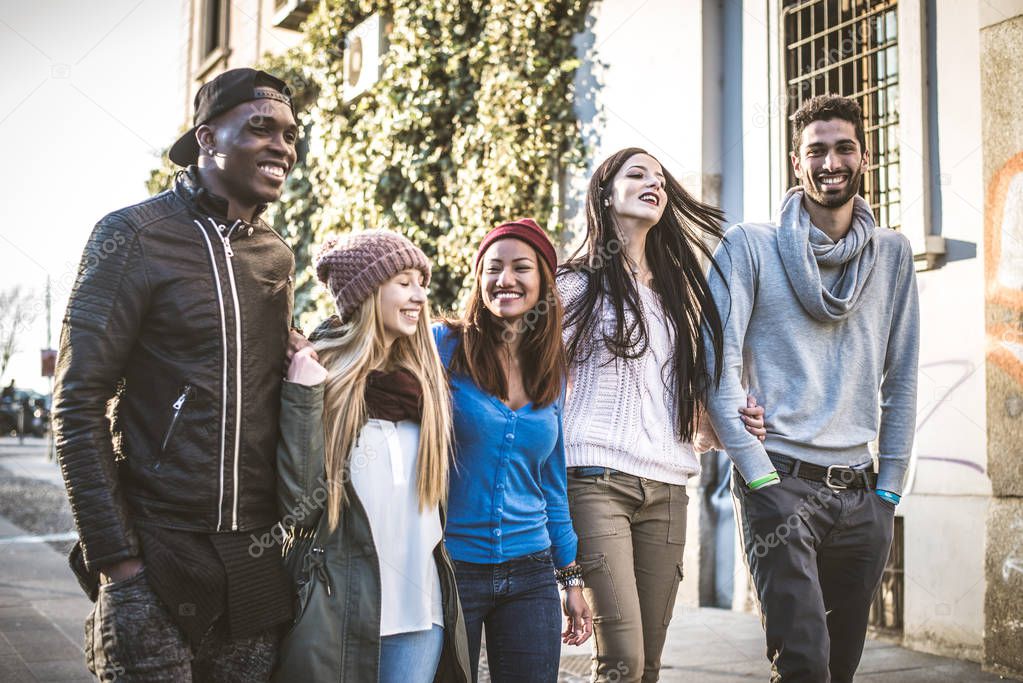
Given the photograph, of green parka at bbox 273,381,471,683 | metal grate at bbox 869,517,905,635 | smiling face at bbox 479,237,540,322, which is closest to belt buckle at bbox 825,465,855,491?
smiling face at bbox 479,237,540,322

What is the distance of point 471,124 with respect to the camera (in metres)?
9.50

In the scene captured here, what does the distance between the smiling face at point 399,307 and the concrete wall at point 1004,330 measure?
351 cm

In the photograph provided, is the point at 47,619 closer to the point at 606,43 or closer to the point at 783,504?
the point at 783,504

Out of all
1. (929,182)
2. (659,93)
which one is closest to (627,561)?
(929,182)

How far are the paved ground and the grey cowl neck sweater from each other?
2715 millimetres

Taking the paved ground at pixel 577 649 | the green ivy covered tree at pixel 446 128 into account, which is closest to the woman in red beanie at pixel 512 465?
the paved ground at pixel 577 649

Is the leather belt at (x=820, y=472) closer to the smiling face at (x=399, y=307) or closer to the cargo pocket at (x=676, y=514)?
the cargo pocket at (x=676, y=514)

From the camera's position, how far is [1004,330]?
5312mm

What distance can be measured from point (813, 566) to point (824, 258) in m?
1.02

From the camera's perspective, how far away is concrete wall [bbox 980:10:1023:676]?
521cm

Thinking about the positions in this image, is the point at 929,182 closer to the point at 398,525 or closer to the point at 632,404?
the point at 632,404

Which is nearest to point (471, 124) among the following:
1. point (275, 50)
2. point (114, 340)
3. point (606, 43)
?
point (606, 43)

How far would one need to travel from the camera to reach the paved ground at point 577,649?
17.9 ft

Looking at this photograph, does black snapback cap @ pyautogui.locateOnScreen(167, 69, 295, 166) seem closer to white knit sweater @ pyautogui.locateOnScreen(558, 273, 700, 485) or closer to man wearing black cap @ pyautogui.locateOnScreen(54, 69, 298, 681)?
man wearing black cap @ pyautogui.locateOnScreen(54, 69, 298, 681)
